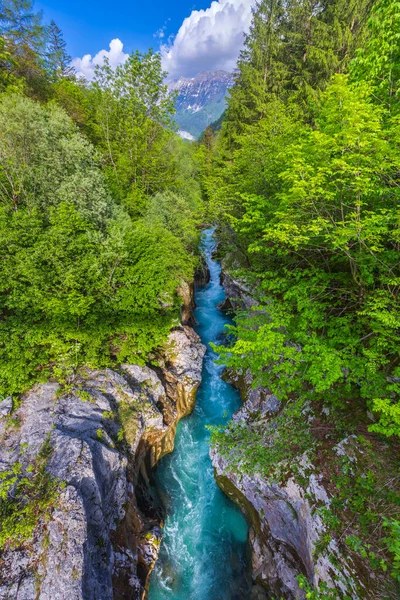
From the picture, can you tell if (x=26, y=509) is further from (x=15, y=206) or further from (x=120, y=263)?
(x=15, y=206)

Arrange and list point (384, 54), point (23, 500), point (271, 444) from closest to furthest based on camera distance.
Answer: point (384, 54) < point (23, 500) < point (271, 444)

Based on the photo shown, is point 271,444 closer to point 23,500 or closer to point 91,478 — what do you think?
point 91,478

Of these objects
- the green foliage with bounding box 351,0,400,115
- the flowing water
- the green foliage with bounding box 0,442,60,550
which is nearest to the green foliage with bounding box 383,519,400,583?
the flowing water

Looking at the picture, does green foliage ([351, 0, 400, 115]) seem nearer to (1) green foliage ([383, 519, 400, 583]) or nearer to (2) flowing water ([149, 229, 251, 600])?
(1) green foliage ([383, 519, 400, 583])

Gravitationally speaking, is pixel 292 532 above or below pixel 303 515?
below

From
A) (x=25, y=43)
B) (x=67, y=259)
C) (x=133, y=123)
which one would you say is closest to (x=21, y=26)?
(x=25, y=43)

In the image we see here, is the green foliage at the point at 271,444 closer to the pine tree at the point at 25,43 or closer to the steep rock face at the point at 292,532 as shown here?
the steep rock face at the point at 292,532

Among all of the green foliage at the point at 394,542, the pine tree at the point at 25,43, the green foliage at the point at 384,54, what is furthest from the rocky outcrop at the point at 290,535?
the pine tree at the point at 25,43

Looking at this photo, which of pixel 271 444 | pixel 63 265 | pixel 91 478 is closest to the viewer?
pixel 91 478
